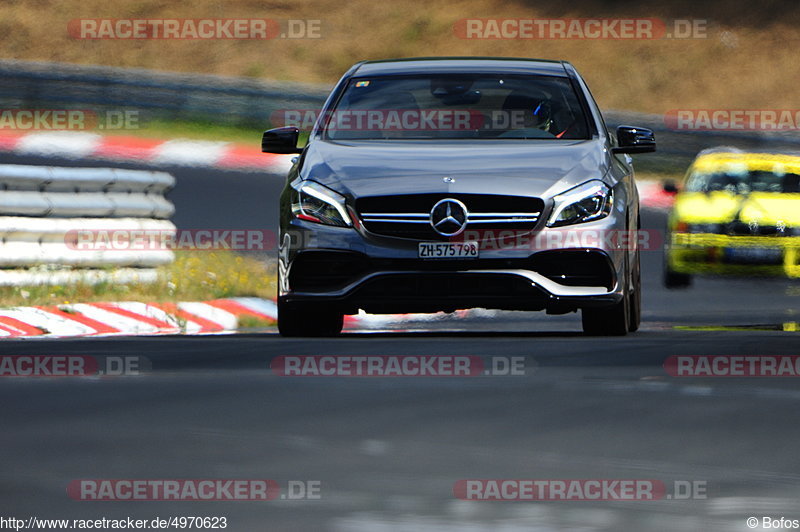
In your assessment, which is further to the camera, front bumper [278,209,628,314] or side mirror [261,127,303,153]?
side mirror [261,127,303,153]

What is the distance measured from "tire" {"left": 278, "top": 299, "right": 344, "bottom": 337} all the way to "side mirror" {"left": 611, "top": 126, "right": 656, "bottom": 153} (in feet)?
6.22

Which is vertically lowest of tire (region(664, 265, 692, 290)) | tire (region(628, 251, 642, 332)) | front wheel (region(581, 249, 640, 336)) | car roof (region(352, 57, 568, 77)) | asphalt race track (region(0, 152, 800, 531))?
asphalt race track (region(0, 152, 800, 531))

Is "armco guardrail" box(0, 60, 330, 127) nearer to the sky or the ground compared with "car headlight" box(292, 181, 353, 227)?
nearer to the sky

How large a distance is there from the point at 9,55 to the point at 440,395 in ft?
101

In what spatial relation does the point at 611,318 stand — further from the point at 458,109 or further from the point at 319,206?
the point at 319,206

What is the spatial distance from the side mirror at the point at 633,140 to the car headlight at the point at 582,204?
1.01 meters

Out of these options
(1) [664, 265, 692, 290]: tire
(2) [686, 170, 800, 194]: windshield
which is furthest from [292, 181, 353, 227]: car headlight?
(2) [686, 170, 800, 194]: windshield

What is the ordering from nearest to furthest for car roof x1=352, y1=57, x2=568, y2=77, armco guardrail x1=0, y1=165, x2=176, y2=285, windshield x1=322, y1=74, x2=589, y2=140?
windshield x1=322, y1=74, x2=589, y2=140 < car roof x1=352, y1=57, x2=568, y2=77 < armco guardrail x1=0, y1=165, x2=176, y2=285

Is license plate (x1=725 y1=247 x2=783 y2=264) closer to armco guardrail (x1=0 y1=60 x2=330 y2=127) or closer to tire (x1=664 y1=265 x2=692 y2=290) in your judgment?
tire (x1=664 y1=265 x2=692 y2=290)

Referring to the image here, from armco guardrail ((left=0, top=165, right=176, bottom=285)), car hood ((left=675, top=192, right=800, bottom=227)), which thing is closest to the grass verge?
armco guardrail ((left=0, top=165, right=176, bottom=285))

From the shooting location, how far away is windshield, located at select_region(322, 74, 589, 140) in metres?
10.9

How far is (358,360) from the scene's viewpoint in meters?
8.95

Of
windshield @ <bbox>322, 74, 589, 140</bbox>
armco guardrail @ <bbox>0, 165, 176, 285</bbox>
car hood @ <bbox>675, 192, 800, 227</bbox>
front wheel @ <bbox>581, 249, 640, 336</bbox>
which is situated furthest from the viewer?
car hood @ <bbox>675, 192, 800, 227</bbox>

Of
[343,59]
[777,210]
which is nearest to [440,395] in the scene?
[777,210]
